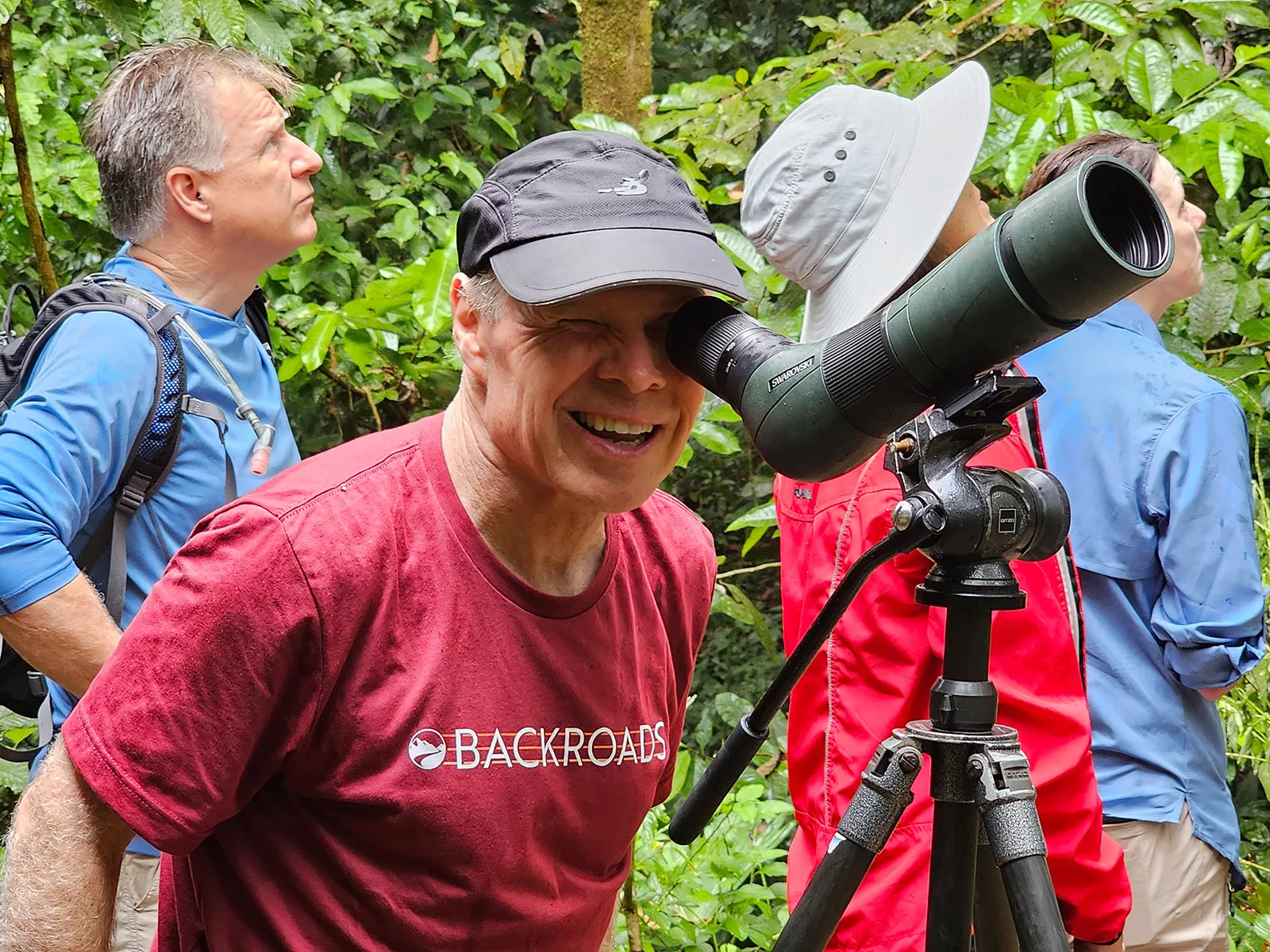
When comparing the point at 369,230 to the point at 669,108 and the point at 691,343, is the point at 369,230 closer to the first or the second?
the point at 669,108

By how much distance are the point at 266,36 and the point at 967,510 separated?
7.96 feet

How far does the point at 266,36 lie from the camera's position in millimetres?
3061

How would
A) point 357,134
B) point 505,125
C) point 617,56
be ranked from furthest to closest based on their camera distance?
point 505,125
point 357,134
point 617,56

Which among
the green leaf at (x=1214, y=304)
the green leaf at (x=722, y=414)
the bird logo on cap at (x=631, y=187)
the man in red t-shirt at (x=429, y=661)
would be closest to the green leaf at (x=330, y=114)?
the green leaf at (x=722, y=414)

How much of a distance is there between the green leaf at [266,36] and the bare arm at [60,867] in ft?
7.21

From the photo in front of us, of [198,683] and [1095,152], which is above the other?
[1095,152]

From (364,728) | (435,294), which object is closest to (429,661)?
(364,728)

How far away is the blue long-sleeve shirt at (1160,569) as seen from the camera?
7.02 ft

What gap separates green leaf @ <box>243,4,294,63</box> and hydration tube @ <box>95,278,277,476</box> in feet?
3.47

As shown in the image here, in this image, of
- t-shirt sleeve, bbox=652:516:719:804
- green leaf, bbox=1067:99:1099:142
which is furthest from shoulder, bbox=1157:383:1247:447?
t-shirt sleeve, bbox=652:516:719:804

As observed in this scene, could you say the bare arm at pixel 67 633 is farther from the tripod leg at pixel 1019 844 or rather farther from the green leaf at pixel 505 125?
the green leaf at pixel 505 125

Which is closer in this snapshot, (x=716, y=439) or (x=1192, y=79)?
(x=716, y=439)

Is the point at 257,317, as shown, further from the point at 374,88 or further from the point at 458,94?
the point at 458,94

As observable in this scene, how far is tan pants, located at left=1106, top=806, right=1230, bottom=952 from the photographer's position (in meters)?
2.14
